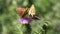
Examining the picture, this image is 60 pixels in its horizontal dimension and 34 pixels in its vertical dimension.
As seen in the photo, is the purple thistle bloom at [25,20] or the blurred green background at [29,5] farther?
the blurred green background at [29,5]

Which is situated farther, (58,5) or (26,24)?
(58,5)

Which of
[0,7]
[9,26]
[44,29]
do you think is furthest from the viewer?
[0,7]

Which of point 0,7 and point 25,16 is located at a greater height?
point 25,16

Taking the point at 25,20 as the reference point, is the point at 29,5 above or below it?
below

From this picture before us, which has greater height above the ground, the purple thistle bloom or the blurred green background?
the purple thistle bloom

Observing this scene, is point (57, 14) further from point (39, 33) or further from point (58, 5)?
point (39, 33)

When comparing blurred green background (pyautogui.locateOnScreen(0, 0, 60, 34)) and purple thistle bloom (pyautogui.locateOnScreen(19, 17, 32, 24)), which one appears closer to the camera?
purple thistle bloom (pyautogui.locateOnScreen(19, 17, 32, 24))

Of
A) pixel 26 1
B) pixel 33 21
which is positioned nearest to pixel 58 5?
pixel 26 1

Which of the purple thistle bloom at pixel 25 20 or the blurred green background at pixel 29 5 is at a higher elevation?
the purple thistle bloom at pixel 25 20

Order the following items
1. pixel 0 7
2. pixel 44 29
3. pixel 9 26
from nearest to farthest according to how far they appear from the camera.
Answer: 1. pixel 44 29
2. pixel 9 26
3. pixel 0 7

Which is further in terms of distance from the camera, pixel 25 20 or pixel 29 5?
pixel 29 5

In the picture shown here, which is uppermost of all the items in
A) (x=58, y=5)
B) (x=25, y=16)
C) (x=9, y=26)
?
(x=25, y=16)
